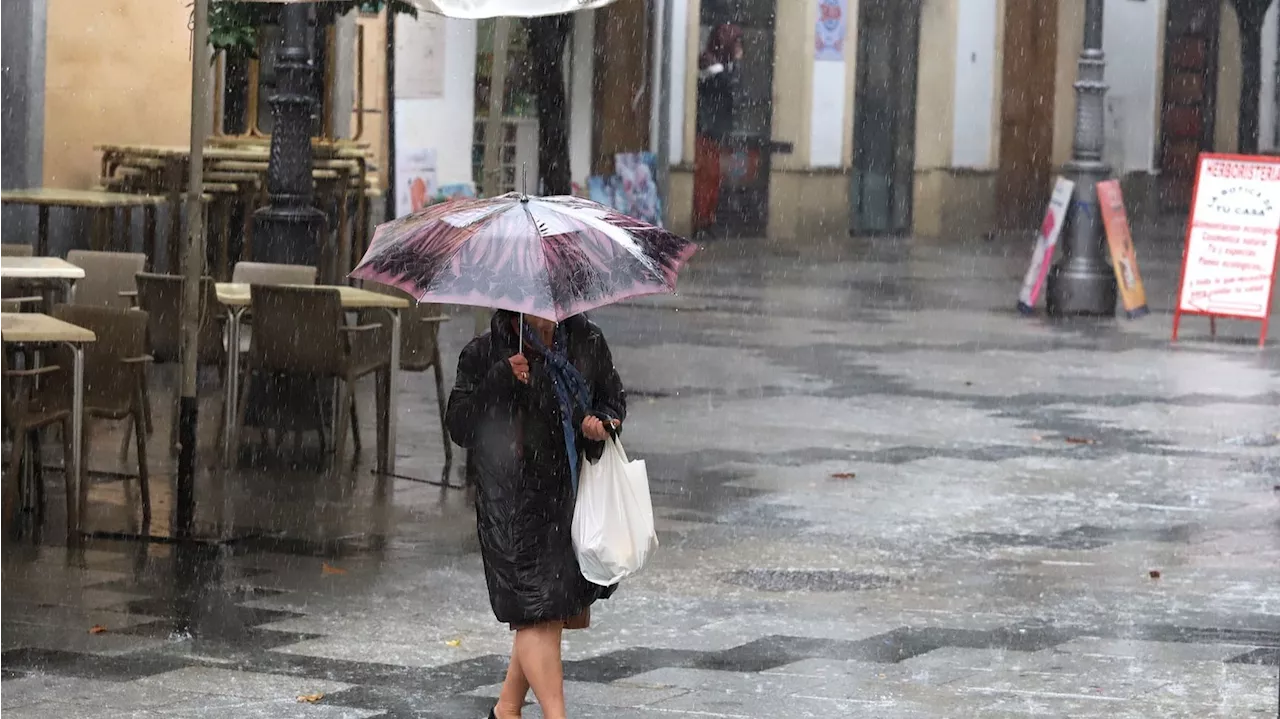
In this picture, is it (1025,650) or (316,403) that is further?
(316,403)

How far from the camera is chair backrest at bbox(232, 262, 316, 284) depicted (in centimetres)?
1279

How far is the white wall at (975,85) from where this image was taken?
37906 millimetres

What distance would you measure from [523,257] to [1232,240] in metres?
15.1

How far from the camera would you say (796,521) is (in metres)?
10.7

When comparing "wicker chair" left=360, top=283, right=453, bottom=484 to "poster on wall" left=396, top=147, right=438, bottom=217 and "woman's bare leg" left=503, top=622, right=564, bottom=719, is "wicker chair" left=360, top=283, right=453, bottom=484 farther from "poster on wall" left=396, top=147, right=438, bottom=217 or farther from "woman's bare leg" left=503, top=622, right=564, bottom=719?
"poster on wall" left=396, top=147, right=438, bottom=217

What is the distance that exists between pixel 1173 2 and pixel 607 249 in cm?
3914

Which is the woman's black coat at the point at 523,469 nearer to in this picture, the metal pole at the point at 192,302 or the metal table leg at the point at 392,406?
the metal pole at the point at 192,302

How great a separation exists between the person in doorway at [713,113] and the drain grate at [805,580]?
23064mm

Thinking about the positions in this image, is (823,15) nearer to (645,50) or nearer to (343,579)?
(645,50)

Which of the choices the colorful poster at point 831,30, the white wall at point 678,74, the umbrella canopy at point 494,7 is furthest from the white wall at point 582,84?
the umbrella canopy at point 494,7

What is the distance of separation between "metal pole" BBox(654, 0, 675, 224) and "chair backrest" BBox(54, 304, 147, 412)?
21.0 m

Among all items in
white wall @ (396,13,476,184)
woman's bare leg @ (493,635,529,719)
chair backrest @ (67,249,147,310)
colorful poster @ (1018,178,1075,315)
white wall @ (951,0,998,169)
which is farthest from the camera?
white wall @ (951,0,998,169)

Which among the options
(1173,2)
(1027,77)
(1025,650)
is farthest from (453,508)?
(1173,2)

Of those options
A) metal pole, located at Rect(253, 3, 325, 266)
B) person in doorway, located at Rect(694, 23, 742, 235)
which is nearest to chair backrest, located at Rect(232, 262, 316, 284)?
metal pole, located at Rect(253, 3, 325, 266)
